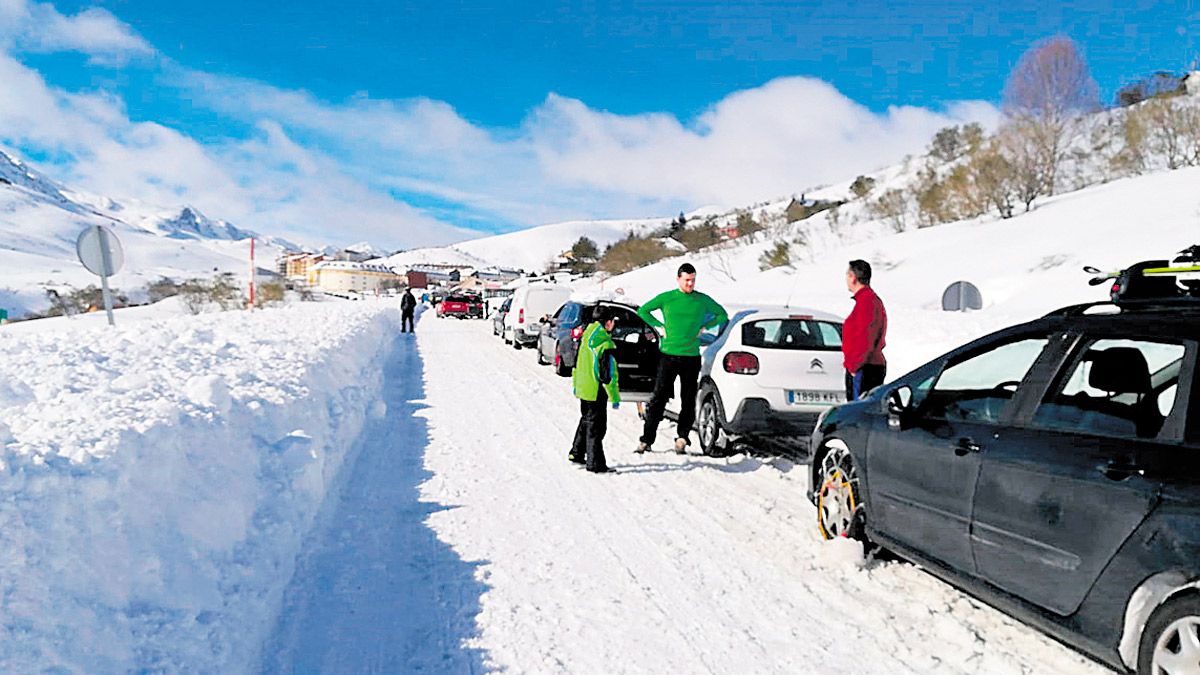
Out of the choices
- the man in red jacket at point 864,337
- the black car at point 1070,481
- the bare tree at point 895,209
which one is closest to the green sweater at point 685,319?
the man in red jacket at point 864,337

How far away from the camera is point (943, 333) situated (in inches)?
557

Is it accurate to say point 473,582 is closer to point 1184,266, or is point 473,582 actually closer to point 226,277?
point 1184,266

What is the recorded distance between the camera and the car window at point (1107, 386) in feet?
10.4

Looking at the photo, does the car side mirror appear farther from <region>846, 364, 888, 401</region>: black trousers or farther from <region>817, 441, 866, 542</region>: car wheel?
<region>846, 364, 888, 401</region>: black trousers

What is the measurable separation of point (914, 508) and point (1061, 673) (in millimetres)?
1016

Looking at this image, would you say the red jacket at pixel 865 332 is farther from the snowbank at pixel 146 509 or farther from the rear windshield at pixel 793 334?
the snowbank at pixel 146 509

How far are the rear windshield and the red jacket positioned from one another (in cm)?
66

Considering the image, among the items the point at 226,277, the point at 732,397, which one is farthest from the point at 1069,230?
the point at 226,277

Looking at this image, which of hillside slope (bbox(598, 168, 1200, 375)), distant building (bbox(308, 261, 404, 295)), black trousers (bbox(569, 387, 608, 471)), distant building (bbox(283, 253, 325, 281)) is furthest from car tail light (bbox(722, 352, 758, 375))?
distant building (bbox(283, 253, 325, 281))

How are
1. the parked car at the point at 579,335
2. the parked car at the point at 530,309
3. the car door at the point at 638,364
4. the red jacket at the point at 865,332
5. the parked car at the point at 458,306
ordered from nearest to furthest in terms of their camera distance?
the red jacket at the point at 865,332 < the car door at the point at 638,364 < the parked car at the point at 579,335 < the parked car at the point at 530,309 < the parked car at the point at 458,306

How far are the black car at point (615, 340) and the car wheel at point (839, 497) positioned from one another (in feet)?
10.5

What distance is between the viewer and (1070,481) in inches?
117

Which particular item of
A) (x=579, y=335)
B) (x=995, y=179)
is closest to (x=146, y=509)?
(x=579, y=335)

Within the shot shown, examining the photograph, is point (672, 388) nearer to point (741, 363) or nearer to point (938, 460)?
point (741, 363)
